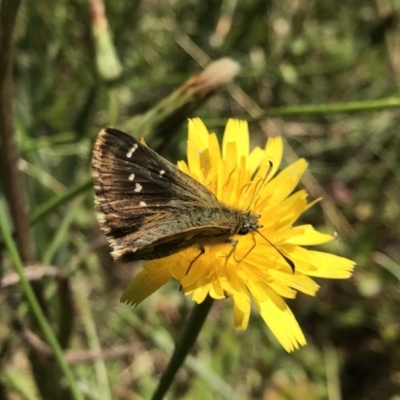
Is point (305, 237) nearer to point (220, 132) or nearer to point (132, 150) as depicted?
point (132, 150)

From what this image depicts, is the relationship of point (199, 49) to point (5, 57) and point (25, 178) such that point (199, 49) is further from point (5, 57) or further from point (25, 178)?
point (5, 57)

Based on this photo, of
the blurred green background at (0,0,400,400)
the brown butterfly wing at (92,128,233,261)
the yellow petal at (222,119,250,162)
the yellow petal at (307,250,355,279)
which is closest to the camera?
the brown butterfly wing at (92,128,233,261)

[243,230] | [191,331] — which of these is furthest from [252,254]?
[191,331]

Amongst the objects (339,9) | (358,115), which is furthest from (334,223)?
(339,9)

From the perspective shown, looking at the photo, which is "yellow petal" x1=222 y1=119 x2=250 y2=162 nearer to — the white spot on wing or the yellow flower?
the yellow flower

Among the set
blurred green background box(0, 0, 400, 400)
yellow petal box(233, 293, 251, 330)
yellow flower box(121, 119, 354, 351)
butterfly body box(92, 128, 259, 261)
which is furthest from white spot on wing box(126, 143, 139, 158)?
blurred green background box(0, 0, 400, 400)

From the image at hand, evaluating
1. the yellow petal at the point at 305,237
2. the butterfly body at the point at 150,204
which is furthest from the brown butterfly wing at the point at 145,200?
the yellow petal at the point at 305,237
